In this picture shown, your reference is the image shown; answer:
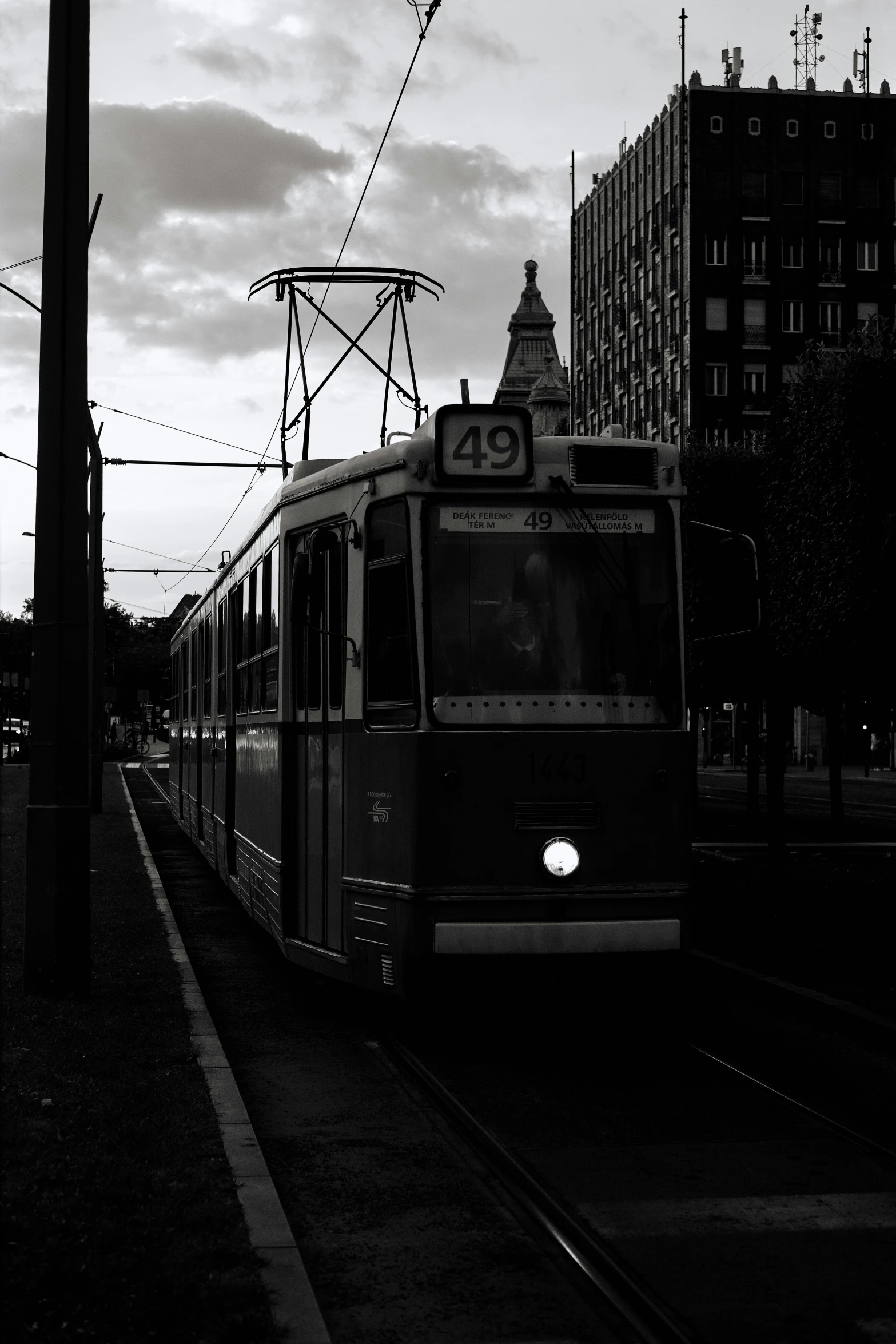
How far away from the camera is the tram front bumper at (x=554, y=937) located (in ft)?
27.5

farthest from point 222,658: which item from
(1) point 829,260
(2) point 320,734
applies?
(1) point 829,260

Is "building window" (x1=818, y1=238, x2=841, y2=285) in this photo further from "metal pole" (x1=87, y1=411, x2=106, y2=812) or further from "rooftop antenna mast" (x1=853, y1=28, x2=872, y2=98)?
"metal pole" (x1=87, y1=411, x2=106, y2=812)

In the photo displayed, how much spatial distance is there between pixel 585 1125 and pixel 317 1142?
3.72 ft

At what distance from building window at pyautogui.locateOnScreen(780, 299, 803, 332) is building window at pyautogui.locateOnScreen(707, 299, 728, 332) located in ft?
9.22

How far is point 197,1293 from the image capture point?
465 cm

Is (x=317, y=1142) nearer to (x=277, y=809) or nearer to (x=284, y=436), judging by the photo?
(x=277, y=809)

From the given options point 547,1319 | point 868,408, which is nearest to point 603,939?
point 547,1319

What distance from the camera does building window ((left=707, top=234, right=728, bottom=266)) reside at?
7800 centimetres

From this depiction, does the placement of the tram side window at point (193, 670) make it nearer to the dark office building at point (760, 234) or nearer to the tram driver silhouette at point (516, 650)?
the tram driver silhouette at point (516, 650)

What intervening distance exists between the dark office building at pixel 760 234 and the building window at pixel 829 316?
0.05 meters

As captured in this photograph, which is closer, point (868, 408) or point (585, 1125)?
point (585, 1125)

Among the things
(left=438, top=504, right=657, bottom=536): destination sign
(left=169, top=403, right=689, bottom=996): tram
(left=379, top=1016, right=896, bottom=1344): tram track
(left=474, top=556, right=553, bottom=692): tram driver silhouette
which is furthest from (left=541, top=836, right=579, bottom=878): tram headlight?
(left=438, top=504, right=657, bottom=536): destination sign

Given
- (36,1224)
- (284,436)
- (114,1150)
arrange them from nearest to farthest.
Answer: (36,1224)
(114,1150)
(284,436)

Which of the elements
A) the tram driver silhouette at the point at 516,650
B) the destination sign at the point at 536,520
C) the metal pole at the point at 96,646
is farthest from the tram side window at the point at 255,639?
the metal pole at the point at 96,646
